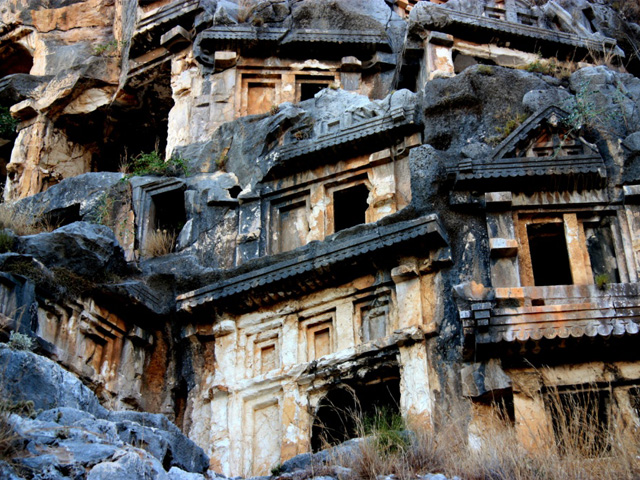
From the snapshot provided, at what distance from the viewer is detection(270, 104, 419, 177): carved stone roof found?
1908cm

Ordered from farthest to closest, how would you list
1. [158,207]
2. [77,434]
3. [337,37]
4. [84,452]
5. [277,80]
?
1. [337,37]
2. [277,80]
3. [158,207]
4. [77,434]
5. [84,452]

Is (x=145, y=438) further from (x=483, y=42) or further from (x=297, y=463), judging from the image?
(x=483, y=42)

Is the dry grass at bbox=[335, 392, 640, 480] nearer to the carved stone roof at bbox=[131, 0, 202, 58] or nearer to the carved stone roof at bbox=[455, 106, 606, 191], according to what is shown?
the carved stone roof at bbox=[455, 106, 606, 191]

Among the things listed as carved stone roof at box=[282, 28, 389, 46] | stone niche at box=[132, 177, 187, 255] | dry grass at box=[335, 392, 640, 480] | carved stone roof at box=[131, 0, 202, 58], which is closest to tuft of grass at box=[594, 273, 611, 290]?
dry grass at box=[335, 392, 640, 480]

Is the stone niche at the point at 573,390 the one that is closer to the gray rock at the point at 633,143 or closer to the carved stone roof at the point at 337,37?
the gray rock at the point at 633,143

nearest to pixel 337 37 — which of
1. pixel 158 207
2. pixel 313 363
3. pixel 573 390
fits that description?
pixel 158 207

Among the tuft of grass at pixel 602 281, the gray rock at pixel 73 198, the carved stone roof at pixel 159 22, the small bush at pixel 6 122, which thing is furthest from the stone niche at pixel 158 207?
the small bush at pixel 6 122

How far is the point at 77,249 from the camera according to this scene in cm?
1742

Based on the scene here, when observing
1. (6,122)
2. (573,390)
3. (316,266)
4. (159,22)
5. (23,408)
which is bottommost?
(23,408)

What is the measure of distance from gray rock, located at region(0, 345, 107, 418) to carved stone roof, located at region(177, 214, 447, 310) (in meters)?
7.44

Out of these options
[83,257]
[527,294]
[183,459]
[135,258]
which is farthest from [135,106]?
[183,459]

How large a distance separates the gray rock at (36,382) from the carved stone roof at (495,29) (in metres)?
14.1

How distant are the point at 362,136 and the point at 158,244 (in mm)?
4370

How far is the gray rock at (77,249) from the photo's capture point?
17.2m
